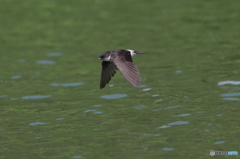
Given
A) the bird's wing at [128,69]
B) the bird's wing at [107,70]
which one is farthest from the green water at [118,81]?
the bird's wing at [128,69]

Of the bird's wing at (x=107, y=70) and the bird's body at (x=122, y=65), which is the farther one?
the bird's wing at (x=107, y=70)

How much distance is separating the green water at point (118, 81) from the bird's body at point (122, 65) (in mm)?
811

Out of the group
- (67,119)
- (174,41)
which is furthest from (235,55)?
(67,119)

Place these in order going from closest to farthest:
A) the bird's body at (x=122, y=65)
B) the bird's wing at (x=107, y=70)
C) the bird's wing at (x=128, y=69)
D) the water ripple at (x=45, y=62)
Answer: the bird's wing at (x=128, y=69), the bird's body at (x=122, y=65), the bird's wing at (x=107, y=70), the water ripple at (x=45, y=62)

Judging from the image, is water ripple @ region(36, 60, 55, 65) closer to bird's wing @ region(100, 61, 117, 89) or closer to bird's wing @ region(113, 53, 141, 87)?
bird's wing @ region(100, 61, 117, 89)

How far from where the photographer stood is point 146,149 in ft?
27.9

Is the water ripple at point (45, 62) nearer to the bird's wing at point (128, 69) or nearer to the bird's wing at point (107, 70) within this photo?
the bird's wing at point (107, 70)

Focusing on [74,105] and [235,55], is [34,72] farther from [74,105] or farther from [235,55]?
[235,55]

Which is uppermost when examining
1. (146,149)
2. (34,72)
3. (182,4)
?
(182,4)

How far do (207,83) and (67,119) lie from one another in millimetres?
3364

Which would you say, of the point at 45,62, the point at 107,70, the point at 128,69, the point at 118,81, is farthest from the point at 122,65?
the point at 45,62

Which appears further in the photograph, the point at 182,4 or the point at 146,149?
the point at 182,4

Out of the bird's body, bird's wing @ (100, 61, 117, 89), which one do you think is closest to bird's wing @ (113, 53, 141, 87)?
the bird's body

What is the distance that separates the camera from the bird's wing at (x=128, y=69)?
28.9ft
